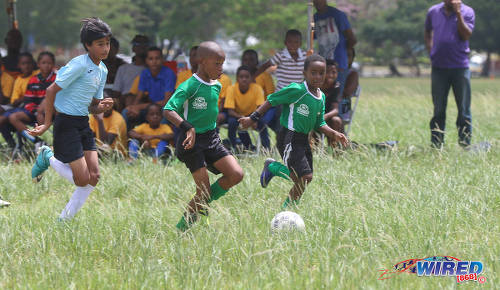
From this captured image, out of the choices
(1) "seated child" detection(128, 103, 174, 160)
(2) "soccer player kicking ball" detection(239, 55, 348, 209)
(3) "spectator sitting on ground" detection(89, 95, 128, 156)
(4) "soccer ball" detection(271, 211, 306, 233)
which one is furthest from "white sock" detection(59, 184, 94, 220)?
(1) "seated child" detection(128, 103, 174, 160)

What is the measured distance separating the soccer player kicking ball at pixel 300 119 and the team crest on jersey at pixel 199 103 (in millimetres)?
579

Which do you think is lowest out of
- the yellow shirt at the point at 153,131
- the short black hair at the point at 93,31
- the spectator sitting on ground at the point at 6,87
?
the yellow shirt at the point at 153,131

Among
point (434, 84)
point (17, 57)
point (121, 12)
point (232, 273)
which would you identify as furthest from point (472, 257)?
point (121, 12)

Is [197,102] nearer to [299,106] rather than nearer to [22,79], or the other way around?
[299,106]

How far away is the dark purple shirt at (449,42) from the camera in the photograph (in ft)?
28.7

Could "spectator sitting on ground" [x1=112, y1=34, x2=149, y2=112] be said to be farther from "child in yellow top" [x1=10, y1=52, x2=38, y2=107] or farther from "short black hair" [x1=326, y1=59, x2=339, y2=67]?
"short black hair" [x1=326, y1=59, x2=339, y2=67]

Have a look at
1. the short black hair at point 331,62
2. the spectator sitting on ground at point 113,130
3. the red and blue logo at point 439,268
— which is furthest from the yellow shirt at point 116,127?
the red and blue logo at point 439,268

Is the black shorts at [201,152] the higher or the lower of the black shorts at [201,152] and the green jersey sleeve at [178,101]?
the lower

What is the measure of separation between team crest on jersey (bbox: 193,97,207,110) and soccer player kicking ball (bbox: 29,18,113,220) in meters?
0.78

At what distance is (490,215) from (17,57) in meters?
7.79

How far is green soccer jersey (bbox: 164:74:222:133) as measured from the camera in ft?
15.8

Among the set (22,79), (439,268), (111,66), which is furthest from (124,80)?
(439,268)

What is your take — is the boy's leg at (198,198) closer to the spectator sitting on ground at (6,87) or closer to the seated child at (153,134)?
the seated child at (153,134)

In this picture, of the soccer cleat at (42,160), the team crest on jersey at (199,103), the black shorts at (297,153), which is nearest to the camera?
the team crest on jersey at (199,103)
